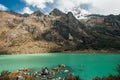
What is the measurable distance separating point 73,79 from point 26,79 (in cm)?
1312

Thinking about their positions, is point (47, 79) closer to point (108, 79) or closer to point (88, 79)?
point (88, 79)

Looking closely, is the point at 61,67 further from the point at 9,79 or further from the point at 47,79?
the point at 9,79

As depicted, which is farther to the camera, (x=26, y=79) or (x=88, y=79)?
(x=88, y=79)

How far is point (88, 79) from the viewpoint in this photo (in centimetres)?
7731

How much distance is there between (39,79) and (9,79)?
1371 cm

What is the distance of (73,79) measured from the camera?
66.5 metres

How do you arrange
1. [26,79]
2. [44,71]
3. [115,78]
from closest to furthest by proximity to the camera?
[115,78]
[26,79]
[44,71]

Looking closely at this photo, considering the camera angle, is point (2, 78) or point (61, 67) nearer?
point (2, 78)

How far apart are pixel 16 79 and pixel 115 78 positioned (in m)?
26.7

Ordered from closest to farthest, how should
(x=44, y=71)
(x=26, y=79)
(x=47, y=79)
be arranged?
1. (x=26, y=79)
2. (x=47, y=79)
3. (x=44, y=71)

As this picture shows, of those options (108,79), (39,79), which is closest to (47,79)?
(39,79)

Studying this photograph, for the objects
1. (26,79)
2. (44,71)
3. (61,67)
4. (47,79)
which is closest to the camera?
(26,79)

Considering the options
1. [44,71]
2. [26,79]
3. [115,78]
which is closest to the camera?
[115,78]

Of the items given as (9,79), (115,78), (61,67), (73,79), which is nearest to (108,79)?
(115,78)
